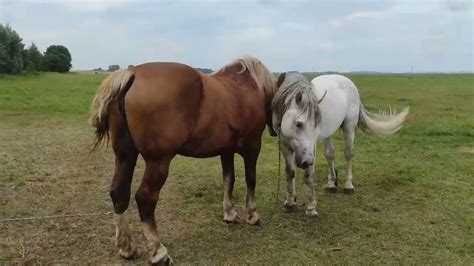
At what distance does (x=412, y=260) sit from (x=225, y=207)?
1899 mm

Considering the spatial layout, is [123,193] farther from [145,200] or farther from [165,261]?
[165,261]

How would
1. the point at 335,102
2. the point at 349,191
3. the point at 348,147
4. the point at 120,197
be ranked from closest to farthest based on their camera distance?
the point at 120,197
the point at 335,102
the point at 349,191
the point at 348,147

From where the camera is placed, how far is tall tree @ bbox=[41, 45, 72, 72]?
54844 mm

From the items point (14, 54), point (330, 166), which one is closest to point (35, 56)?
point (14, 54)

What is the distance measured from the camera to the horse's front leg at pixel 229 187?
4602mm

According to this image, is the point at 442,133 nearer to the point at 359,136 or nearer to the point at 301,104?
the point at 359,136

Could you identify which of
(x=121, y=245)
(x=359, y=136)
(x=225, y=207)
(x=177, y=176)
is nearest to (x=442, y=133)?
(x=359, y=136)

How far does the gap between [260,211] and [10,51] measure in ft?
132

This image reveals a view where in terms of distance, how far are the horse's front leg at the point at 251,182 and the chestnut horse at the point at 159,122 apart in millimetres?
177

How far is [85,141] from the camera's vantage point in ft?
31.7

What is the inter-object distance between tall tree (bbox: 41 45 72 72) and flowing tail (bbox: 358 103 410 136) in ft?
178

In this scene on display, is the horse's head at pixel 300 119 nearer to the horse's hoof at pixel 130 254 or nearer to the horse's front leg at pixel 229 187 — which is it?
the horse's front leg at pixel 229 187

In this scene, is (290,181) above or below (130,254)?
above

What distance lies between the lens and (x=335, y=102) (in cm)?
530
